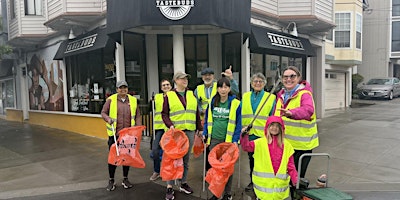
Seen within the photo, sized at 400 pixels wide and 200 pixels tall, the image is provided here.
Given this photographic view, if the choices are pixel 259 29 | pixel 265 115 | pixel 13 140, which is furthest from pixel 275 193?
pixel 13 140

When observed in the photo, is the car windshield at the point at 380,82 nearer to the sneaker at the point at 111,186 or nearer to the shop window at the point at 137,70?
the shop window at the point at 137,70

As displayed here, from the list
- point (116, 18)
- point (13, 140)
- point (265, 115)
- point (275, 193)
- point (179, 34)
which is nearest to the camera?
point (275, 193)

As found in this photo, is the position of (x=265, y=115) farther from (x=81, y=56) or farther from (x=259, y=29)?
(x=81, y=56)

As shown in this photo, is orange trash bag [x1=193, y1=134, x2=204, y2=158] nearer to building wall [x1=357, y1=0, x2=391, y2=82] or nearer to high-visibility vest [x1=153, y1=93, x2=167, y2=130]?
high-visibility vest [x1=153, y1=93, x2=167, y2=130]

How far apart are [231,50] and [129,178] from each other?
16.6ft

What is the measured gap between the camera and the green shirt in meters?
4.27

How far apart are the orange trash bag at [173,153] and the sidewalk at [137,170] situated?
1.56 ft

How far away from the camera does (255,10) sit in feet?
27.6

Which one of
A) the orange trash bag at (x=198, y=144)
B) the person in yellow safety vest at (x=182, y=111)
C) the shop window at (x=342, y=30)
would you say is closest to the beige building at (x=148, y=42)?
the person in yellow safety vest at (x=182, y=111)

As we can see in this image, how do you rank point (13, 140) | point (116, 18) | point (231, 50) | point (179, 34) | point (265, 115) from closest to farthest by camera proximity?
point (265, 115), point (116, 18), point (179, 34), point (231, 50), point (13, 140)

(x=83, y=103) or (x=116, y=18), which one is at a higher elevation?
(x=116, y=18)

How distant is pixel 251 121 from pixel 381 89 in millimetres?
19691

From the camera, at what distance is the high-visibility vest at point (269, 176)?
330 centimetres

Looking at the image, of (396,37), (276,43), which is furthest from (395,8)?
(276,43)
